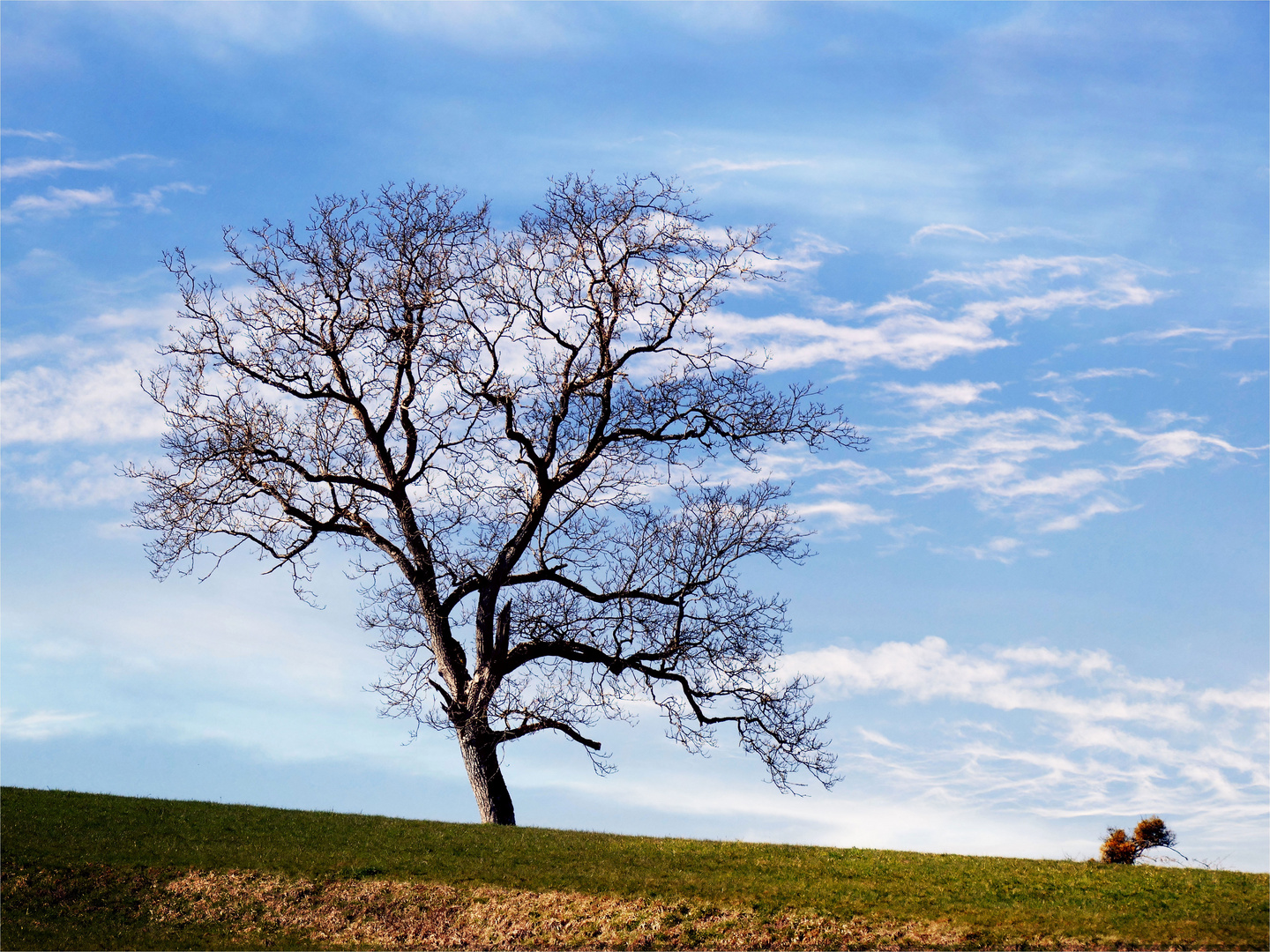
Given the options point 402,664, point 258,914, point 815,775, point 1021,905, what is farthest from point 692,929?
point 402,664

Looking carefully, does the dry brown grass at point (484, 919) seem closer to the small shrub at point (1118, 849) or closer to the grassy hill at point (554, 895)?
the grassy hill at point (554, 895)

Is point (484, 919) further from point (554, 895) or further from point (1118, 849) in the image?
point (1118, 849)

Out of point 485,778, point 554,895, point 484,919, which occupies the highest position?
point 485,778

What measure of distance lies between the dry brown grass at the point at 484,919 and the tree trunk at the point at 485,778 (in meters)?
5.41

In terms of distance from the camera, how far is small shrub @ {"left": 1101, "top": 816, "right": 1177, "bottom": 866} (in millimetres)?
18609

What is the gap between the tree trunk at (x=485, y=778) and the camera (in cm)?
1977

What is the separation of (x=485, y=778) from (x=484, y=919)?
6.68 metres

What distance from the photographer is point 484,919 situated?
1322 centimetres

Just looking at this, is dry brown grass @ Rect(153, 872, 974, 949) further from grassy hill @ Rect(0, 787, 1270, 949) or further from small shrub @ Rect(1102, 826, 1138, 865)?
small shrub @ Rect(1102, 826, 1138, 865)

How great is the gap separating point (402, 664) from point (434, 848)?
456 cm

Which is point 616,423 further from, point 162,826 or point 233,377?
point 162,826

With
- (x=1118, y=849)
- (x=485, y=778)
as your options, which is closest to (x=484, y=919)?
(x=485, y=778)

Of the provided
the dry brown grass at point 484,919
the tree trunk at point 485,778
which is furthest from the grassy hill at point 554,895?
the tree trunk at point 485,778

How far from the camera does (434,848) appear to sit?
16.1m
